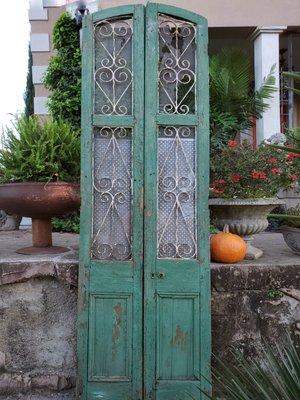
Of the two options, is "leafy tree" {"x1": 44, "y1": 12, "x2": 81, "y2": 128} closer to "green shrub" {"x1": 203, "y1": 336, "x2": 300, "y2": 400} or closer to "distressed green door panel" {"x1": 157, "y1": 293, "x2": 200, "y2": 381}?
"distressed green door panel" {"x1": 157, "y1": 293, "x2": 200, "y2": 381}

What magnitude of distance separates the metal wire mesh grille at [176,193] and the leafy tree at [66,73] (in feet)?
13.5

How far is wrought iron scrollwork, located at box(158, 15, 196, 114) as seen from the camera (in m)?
2.66

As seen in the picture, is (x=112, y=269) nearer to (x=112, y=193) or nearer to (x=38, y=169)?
(x=112, y=193)

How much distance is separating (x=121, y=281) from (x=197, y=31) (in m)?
1.56

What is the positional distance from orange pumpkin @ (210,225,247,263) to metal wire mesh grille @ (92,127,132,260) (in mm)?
587

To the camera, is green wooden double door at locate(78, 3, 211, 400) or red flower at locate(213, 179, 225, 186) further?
red flower at locate(213, 179, 225, 186)

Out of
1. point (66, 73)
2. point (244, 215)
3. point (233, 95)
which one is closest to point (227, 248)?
point (244, 215)

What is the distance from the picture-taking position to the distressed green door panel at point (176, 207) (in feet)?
8.23

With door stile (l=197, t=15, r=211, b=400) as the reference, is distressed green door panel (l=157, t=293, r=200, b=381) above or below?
below

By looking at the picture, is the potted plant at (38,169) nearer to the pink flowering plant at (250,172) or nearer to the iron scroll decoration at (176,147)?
the iron scroll decoration at (176,147)

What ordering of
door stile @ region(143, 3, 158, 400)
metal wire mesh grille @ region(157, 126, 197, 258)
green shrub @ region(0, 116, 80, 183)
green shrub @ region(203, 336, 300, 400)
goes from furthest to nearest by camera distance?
green shrub @ region(0, 116, 80, 183) → metal wire mesh grille @ region(157, 126, 197, 258) → door stile @ region(143, 3, 158, 400) → green shrub @ region(203, 336, 300, 400)

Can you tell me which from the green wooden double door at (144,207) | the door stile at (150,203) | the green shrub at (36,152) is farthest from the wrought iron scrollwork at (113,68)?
the green shrub at (36,152)

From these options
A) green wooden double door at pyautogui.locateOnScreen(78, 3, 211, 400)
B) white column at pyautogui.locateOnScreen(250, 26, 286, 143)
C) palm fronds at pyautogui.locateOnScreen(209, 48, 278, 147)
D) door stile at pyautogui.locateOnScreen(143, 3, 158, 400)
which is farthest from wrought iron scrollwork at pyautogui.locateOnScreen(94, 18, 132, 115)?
white column at pyautogui.locateOnScreen(250, 26, 286, 143)

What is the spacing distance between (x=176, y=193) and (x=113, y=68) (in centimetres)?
84
